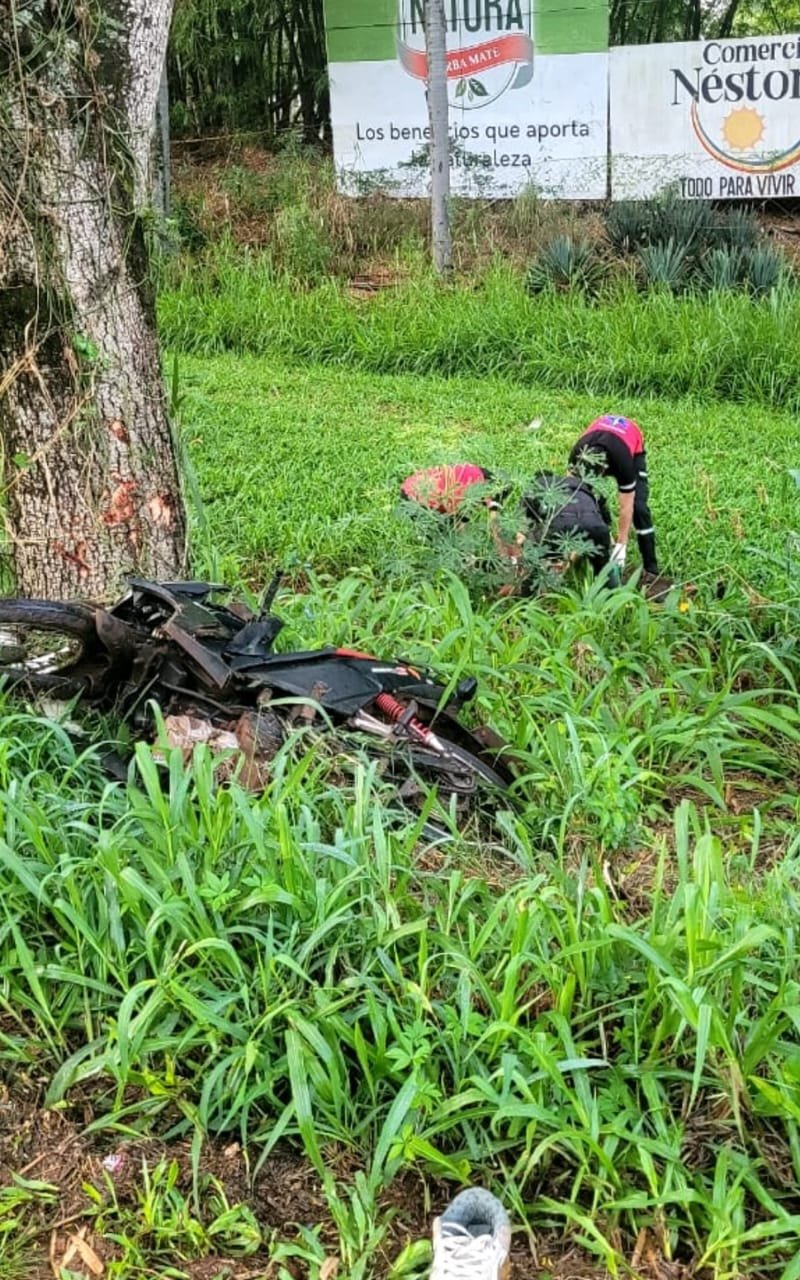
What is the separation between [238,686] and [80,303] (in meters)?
1.18

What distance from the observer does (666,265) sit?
8914 mm

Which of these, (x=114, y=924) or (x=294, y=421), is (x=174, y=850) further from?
(x=294, y=421)

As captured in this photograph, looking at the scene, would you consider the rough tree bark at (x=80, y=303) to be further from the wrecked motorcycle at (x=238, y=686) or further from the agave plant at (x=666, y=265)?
the agave plant at (x=666, y=265)

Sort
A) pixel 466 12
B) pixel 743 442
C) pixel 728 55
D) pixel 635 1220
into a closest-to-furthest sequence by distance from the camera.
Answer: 1. pixel 635 1220
2. pixel 743 442
3. pixel 728 55
4. pixel 466 12

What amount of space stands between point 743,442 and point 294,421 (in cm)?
240

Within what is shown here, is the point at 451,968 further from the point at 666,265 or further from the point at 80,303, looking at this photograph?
the point at 666,265

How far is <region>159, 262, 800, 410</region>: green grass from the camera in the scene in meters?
7.59

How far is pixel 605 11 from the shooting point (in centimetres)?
1002

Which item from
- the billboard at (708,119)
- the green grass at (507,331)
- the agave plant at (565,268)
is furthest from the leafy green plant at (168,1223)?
the billboard at (708,119)

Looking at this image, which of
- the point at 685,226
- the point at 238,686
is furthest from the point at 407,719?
the point at 685,226

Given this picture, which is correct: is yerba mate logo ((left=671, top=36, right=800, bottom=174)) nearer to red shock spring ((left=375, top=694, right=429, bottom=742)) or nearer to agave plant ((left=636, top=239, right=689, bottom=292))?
agave plant ((left=636, top=239, right=689, bottom=292))

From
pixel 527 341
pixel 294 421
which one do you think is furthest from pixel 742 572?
pixel 527 341

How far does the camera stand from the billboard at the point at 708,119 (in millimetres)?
9539

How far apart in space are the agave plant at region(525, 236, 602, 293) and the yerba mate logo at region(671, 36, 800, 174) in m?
1.64
